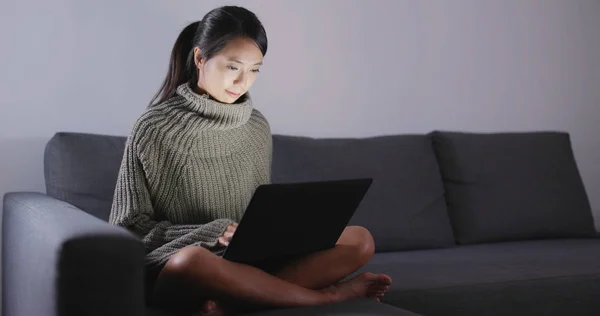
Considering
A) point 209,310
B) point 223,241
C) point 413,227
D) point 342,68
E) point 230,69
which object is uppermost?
point 230,69

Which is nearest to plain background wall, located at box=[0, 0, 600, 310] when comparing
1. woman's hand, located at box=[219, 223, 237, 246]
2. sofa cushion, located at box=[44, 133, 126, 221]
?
sofa cushion, located at box=[44, 133, 126, 221]

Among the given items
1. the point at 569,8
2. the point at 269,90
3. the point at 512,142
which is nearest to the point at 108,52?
the point at 269,90

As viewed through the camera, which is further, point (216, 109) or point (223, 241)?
point (216, 109)

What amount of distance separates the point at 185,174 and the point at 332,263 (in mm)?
414

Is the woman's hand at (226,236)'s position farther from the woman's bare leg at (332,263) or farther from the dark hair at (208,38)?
the dark hair at (208,38)

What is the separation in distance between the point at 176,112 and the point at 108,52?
657 millimetres

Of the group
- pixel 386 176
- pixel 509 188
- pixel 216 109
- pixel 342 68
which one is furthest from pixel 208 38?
pixel 509 188

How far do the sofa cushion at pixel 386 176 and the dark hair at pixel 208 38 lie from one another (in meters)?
0.59

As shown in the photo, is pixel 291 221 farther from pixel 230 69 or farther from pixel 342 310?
pixel 230 69

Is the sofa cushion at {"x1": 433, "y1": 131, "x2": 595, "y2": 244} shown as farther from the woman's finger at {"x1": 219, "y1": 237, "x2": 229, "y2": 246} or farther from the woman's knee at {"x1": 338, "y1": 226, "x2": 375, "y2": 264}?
the woman's finger at {"x1": 219, "y1": 237, "x2": 229, "y2": 246}

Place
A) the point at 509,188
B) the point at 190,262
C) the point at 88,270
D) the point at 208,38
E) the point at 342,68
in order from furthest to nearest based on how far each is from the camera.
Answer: the point at 342,68, the point at 509,188, the point at 208,38, the point at 190,262, the point at 88,270

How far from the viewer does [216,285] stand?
70.1 inches

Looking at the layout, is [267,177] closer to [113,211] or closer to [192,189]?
[192,189]

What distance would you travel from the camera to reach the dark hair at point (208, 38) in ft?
6.95
